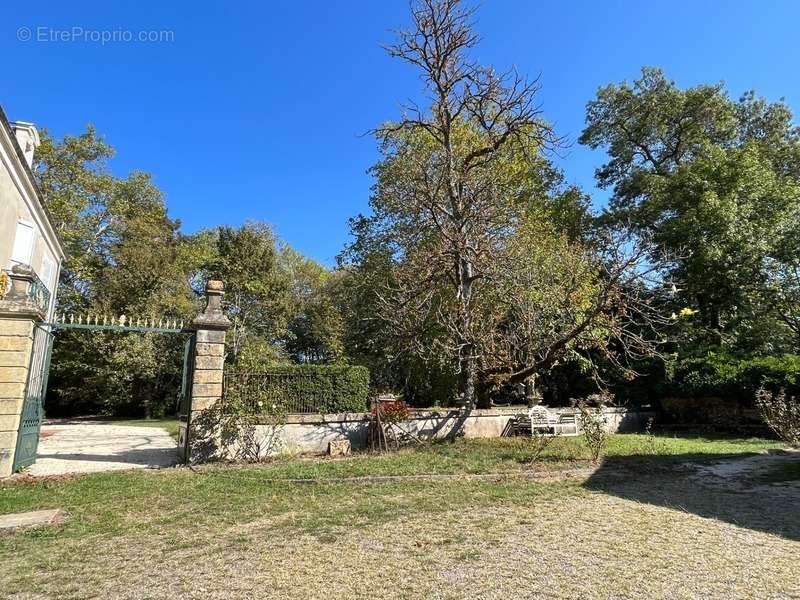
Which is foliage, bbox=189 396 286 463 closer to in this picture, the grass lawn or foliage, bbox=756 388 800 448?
the grass lawn

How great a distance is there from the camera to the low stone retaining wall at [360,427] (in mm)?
9539

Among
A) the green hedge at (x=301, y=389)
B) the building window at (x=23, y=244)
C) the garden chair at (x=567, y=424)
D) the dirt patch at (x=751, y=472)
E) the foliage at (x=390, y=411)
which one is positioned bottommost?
the dirt patch at (x=751, y=472)

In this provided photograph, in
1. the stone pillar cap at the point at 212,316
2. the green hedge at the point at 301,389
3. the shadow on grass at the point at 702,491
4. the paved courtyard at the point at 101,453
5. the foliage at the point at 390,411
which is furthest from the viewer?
the foliage at the point at 390,411

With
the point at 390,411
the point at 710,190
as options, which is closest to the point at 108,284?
the point at 390,411

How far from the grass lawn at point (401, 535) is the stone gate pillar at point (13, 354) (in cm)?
79

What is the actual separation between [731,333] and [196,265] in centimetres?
2437

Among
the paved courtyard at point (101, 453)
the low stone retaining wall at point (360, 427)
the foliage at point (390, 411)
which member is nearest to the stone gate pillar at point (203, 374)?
the paved courtyard at point (101, 453)

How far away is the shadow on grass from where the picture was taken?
5.22 meters

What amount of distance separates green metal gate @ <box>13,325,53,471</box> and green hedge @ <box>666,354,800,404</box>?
16.4 m

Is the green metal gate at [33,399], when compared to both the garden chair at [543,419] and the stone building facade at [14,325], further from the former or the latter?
the garden chair at [543,419]

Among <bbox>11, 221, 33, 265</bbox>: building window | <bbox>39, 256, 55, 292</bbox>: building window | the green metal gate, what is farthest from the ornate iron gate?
<bbox>39, 256, 55, 292</bbox>: building window

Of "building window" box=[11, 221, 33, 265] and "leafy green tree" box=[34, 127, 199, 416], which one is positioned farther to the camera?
"leafy green tree" box=[34, 127, 199, 416]

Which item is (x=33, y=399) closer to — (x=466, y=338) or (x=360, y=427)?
(x=360, y=427)

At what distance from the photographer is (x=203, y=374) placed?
8.54 metres
